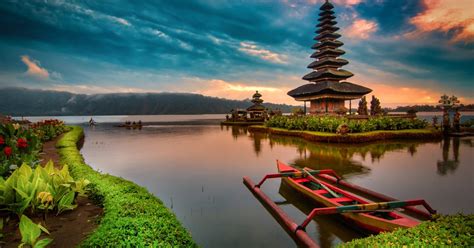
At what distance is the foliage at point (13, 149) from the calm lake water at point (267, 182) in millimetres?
3741

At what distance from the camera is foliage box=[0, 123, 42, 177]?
20.5 ft

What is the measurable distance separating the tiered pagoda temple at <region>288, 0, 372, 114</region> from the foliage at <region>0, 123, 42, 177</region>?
30.4 m

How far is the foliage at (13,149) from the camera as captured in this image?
6238mm

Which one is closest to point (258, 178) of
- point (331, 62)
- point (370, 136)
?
point (370, 136)

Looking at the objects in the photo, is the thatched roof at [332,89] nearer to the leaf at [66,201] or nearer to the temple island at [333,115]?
the temple island at [333,115]

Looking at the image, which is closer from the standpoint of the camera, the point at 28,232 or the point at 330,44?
the point at 28,232

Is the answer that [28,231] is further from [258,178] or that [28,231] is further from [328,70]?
[328,70]

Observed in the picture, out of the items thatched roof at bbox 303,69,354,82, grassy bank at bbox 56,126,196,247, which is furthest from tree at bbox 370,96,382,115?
grassy bank at bbox 56,126,196,247

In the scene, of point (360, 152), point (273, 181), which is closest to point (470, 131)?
point (360, 152)

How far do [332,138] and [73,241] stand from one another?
1857 centimetres

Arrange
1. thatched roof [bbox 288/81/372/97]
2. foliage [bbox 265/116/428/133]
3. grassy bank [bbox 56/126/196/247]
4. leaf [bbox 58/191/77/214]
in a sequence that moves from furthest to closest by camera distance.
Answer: thatched roof [bbox 288/81/372/97], foliage [bbox 265/116/428/133], leaf [bbox 58/191/77/214], grassy bank [bbox 56/126/196/247]

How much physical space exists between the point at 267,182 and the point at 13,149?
839 cm

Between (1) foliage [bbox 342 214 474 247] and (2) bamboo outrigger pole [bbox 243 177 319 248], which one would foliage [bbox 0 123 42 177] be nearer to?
(2) bamboo outrigger pole [bbox 243 177 319 248]

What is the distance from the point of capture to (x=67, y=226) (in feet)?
15.2
